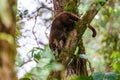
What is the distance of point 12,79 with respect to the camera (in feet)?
1.58

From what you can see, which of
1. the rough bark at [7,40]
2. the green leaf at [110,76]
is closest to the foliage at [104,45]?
the green leaf at [110,76]

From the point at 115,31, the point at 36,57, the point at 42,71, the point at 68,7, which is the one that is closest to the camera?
the point at 42,71

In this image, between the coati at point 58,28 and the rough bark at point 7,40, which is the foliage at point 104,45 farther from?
the rough bark at point 7,40

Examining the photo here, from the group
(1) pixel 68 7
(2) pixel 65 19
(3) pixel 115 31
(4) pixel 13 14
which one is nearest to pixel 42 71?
(4) pixel 13 14

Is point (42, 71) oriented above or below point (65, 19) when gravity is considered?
below

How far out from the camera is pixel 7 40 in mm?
497

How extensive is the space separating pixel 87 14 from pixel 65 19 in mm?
1679

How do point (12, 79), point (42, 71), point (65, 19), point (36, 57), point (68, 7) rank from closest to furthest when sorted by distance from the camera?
1. point (12, 79)
2. point (42, 71)
3. point (36, 57)
4. point (68, 7)
5. point (65, 19)

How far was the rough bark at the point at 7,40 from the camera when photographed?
477 mm

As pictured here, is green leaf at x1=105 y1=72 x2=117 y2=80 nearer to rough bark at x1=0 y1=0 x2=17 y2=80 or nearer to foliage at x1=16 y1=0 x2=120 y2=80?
foliage at x1=16 y1=0 x2=120 y2=80

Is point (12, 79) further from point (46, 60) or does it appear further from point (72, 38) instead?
point (72, 38)

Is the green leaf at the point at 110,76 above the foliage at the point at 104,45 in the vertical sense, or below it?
below

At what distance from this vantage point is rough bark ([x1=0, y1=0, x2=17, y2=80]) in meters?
0.48

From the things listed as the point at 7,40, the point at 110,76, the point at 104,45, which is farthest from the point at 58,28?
the point at 7,40
